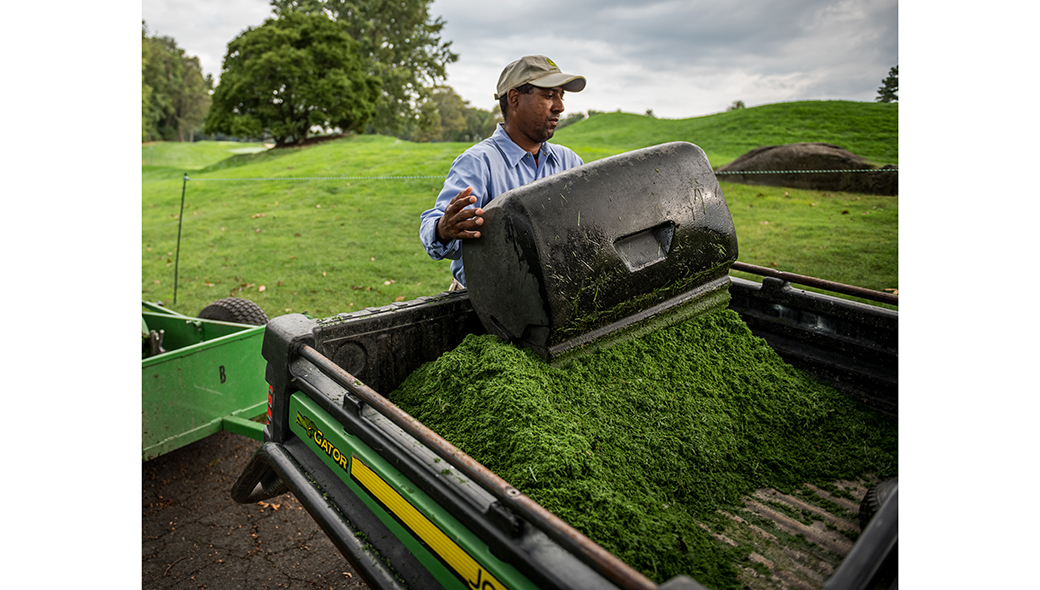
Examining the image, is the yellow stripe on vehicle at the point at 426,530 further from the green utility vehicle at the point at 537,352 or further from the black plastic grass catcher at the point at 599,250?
the black plastic grass catcher at the point at 599,250

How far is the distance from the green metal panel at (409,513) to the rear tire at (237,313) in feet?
7.87

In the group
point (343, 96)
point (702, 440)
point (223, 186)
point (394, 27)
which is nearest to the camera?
point (702, 440)

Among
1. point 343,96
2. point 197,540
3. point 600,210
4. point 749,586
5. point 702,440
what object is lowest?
point 197,540

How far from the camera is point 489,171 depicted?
9.96 feet

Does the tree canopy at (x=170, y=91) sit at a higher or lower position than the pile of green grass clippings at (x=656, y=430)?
higher

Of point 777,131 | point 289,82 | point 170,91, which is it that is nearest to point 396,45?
point 289,82

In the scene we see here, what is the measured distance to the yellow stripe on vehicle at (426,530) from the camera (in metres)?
1.45

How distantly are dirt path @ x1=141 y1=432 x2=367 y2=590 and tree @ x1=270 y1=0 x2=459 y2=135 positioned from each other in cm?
2829

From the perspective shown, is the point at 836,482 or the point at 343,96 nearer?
the point at 836,482

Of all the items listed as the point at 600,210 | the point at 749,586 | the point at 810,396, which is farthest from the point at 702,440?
the point at 600,210

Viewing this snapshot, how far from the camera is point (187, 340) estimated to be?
13.8ft

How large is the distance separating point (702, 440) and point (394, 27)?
33364 millimetres

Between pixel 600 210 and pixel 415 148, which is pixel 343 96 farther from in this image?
pixel 600 210

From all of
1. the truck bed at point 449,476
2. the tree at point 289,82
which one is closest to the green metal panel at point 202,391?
the truck bed at point 449,476
